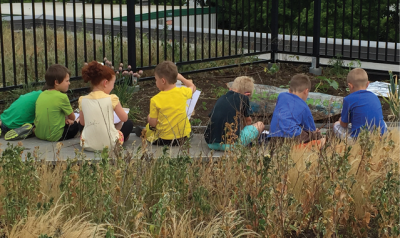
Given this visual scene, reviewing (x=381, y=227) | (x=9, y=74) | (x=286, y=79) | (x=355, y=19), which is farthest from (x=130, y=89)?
(x=355, y=19)

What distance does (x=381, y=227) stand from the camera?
11.5 feet

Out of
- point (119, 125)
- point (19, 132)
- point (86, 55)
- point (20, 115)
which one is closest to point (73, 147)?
point (119, 125)

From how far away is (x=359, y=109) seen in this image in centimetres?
568

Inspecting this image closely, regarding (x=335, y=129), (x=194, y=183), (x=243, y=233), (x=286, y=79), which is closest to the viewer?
(x=243, y=233)

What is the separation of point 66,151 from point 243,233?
8.23 feet

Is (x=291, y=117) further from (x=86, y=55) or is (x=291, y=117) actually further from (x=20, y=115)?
(x=86, y=55)

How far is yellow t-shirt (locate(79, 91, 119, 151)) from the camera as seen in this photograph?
5352mm

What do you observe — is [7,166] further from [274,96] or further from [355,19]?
[355,19]

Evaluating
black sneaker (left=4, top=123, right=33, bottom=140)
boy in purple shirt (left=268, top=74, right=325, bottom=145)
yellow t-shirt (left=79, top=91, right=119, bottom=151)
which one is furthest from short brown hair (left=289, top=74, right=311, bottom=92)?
black sneaker (left=4, top=123, right=33, bottom=140)

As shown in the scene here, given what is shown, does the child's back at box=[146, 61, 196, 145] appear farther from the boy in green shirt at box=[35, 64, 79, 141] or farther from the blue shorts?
the boy in green shirt at box=[35, 64, 79, 141]

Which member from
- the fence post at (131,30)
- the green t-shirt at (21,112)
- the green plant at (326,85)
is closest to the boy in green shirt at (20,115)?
the green t-shirt at (21,112)

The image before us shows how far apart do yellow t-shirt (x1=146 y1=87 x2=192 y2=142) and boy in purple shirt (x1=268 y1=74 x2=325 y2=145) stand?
84 centimetres

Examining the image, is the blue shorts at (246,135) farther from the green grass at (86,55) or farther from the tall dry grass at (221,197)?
the green grass at (86,55)

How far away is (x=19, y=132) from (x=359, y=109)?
128 inches
